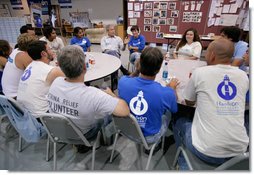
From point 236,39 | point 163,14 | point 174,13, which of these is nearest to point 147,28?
point 163,14

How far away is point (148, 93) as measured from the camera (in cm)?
119

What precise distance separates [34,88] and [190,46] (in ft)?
8.17

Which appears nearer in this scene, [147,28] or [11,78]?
[11,78]

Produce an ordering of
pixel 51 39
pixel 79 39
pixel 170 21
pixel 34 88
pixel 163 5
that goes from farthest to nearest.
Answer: pixel 170 21, pixel 163 5, pixel 79 39, pixel 51 39, pixel 34 88

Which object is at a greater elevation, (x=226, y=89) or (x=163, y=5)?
(x=163, y=5)

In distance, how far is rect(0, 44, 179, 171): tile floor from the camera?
1617 mm

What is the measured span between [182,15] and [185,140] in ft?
18.9

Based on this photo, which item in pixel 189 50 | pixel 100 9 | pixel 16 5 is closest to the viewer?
pixel 189 50

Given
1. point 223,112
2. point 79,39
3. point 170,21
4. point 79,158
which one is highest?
point 170,21

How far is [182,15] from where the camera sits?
236 inches

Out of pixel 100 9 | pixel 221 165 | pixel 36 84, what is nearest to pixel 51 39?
pixel 36 84

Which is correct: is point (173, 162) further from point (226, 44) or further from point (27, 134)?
point (27, 134)

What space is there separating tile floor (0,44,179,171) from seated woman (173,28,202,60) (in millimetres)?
1620

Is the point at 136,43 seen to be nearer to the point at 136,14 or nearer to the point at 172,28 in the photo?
the point at 172,28
